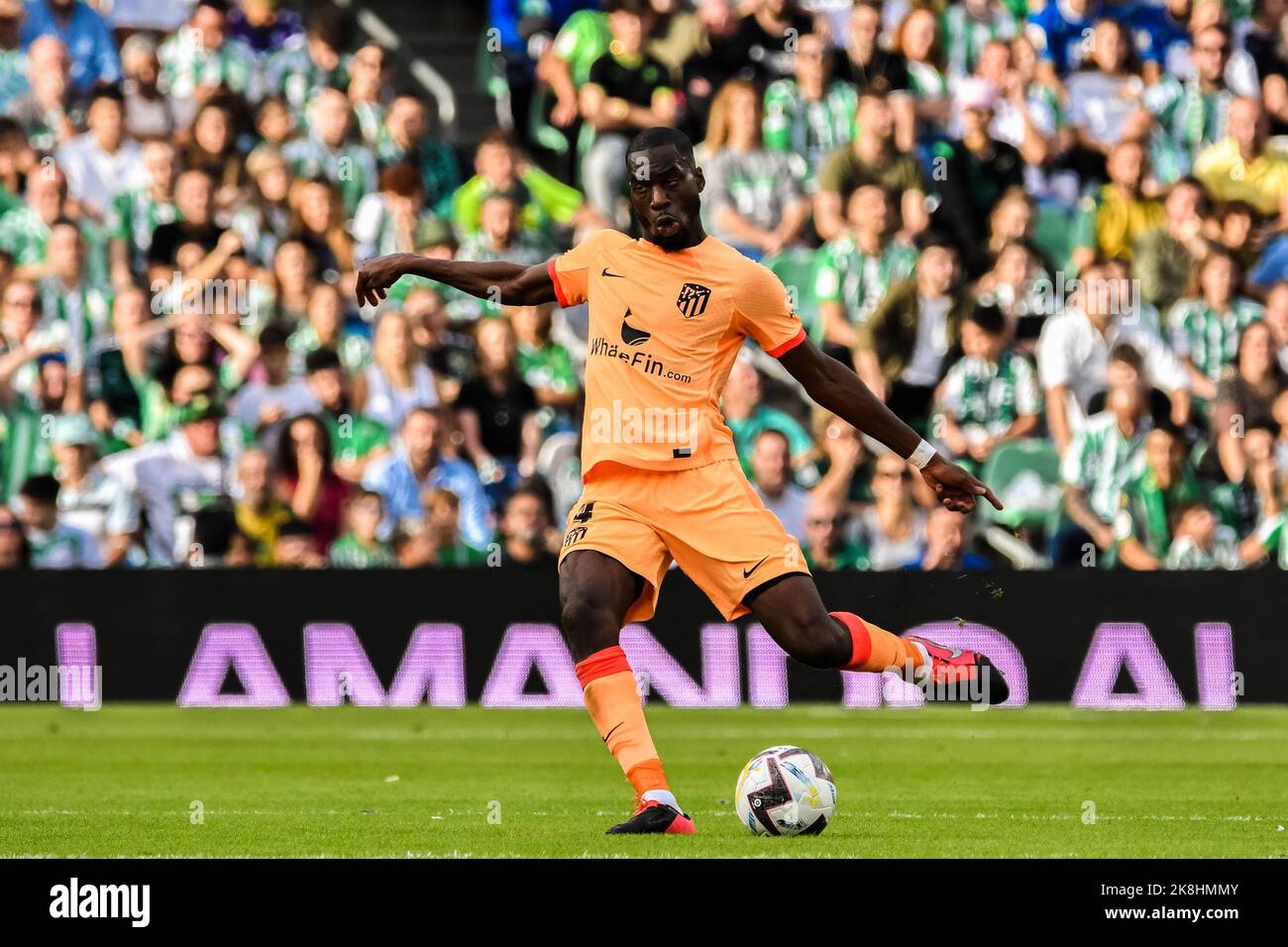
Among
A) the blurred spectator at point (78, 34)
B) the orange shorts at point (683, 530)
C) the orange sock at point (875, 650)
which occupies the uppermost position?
the blurred spectator at point (78, 34)

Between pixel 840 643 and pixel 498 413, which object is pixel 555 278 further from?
pixel 498 413

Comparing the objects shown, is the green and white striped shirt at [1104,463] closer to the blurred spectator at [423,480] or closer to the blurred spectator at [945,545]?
the blurred spectator at [945,545]

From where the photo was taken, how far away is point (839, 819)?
1002 cm

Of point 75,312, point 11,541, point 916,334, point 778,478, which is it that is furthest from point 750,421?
point 11,541

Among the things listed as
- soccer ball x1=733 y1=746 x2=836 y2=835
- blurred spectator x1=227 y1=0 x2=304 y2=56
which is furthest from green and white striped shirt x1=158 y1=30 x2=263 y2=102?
soccer ball x1=733 y1=746 x2=836 y2=835

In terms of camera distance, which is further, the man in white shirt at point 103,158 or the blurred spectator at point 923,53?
the blurred spectator at point 923,53

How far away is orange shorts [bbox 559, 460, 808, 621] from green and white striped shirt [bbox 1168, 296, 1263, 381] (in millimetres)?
8720

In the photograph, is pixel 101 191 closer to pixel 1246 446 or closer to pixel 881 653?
pixel 1246 446

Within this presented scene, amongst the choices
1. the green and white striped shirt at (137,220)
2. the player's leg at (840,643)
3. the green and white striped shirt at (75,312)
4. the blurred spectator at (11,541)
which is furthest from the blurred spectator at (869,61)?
the player's leg at (840,643)

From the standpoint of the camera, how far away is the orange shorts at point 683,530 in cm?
930

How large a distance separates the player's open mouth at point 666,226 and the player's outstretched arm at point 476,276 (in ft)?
1.81

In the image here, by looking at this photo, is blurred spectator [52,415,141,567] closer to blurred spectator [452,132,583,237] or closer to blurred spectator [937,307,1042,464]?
blurred spectator [452,132,583,237]

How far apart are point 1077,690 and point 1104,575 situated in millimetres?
818

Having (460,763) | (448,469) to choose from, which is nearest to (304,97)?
(448,469)
